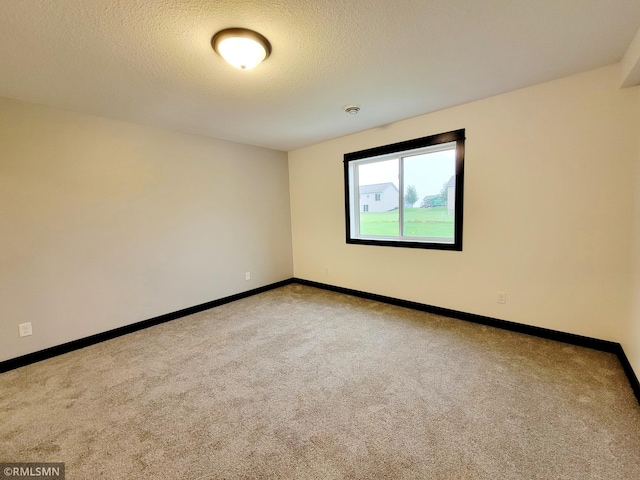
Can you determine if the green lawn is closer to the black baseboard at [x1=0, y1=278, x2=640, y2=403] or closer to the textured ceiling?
the black baseboard at [x1=0, y1=278, x2=640, y2=403]

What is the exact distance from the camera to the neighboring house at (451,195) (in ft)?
10.1

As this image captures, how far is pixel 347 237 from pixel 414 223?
40.4 inches

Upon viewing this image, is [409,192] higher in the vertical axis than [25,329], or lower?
higher

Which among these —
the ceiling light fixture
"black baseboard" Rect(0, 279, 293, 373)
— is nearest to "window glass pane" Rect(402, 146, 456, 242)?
the ceiling light fixture

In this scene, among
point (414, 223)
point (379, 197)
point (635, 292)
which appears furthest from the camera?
point (379, 197)

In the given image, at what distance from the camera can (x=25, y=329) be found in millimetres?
2486

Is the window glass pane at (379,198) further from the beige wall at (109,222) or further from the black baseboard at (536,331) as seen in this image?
the beige wall at (109,222)

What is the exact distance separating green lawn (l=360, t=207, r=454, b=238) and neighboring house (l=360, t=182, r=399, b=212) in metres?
0.07

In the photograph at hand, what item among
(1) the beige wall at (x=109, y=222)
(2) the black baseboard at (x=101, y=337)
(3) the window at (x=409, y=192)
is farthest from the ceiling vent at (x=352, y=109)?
(2) the black baseboard at (x=101, y=337)

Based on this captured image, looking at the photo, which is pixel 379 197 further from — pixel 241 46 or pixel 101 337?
pixel 101 337

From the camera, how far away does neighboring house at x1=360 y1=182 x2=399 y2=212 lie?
3.69 m

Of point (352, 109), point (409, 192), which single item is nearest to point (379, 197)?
point (409, 192)

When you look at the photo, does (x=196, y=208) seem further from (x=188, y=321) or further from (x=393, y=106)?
(x=393, y=106)

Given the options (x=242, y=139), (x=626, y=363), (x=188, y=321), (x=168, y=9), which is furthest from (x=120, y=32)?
(x=626, y=363)
